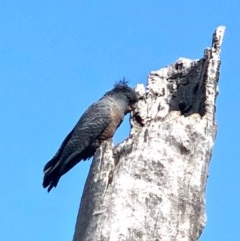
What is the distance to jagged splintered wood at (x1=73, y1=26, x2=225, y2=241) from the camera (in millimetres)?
3641

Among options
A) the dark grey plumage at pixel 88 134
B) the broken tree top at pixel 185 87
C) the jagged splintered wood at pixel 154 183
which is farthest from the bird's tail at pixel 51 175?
the jagged splintered wood at pixel 154 183

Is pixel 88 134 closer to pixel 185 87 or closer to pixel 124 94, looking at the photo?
pixel 124 94

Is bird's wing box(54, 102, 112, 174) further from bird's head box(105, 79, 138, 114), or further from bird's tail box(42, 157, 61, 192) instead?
bird's head box(105, 79, 138, 114)

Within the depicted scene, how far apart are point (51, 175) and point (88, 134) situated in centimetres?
42

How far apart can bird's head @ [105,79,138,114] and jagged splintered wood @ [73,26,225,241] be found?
3.90 ft

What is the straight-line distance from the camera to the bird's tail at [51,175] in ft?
18.9

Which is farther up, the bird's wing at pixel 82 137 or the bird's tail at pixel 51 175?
Answer: the bird's wing at pixel 82 137

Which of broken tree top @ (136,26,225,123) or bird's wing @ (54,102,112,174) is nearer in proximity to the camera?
broken tree top @ (136,26,225,123)

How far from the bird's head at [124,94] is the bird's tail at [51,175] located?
0.70 meters

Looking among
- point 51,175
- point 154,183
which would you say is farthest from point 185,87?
point 51,175

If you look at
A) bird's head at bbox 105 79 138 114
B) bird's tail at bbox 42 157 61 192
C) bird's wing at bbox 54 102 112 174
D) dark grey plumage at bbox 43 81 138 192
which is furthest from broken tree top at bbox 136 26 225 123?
bird's tail at bbox 42 157 61 192

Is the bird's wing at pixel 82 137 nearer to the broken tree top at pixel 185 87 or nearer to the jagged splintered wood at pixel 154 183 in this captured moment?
the broken tree top at pixel 185 87

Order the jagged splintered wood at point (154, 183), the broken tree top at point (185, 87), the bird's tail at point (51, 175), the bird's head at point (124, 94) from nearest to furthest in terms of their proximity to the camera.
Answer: the jagged splintered wood at point (154, 183) → the broken tree top at point (185, 87) → the bird's head at point (124, 94) → the bird's tail at point (51, 175)

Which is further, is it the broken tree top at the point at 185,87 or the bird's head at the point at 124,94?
the bird's head at the point at 124,94
